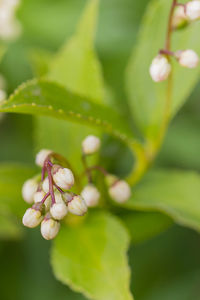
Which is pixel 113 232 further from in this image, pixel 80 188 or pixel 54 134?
pixel 54 134

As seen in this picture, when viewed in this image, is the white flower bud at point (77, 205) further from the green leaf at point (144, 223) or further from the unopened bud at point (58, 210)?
the green leaf at point (144, 223)

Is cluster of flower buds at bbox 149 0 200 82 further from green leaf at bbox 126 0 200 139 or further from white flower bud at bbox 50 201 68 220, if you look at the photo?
white flower bud at bbox 50 201 68 220

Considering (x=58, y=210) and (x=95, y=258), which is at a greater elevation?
(x=58, y=210)

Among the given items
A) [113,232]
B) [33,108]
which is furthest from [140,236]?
[33,108]

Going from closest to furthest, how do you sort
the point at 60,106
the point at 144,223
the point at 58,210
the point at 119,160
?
1. the point at 58,210
2. the point at 60,106
3. the point at 144,223
4. the point at 119,160

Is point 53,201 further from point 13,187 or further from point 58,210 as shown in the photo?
point 13,187

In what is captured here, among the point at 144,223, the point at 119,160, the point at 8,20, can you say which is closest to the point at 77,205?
the point at 144,223

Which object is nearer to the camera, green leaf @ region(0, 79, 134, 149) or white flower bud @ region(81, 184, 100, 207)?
green leaf @ region(0, 79, 134, 149)

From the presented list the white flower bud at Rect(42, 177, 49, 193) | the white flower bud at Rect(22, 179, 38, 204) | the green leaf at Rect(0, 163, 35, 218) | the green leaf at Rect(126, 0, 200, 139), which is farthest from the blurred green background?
the white flower bud at Rect(42, 177, 49, 193)
